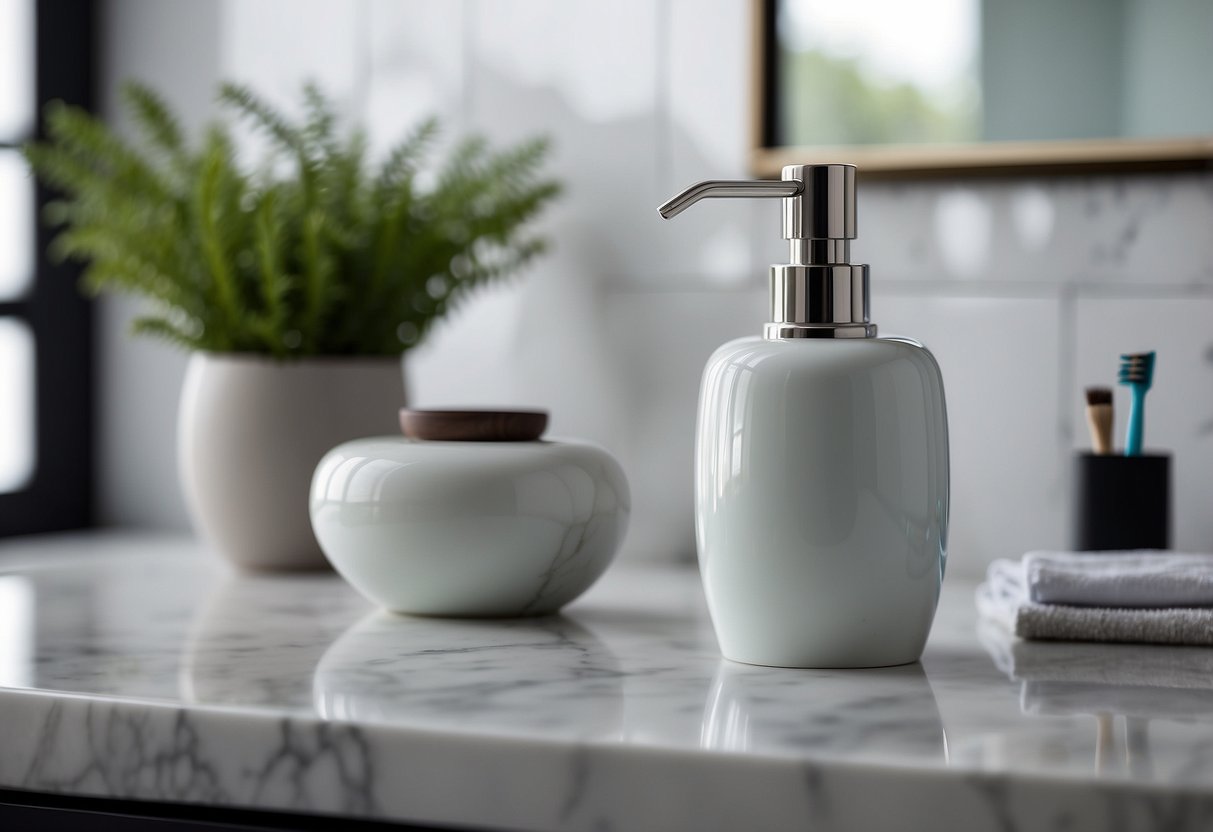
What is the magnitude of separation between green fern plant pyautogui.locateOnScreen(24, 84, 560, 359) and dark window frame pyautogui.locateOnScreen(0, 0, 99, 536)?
0.21 meters

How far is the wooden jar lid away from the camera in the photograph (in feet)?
2.70

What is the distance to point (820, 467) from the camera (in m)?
0.66

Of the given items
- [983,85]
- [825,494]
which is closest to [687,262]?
[983,85]

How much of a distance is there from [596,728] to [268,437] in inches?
20.2

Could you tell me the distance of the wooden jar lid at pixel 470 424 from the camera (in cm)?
82

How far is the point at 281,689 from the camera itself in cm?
63

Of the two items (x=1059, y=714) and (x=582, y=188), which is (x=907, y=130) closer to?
(x=582, y=188)

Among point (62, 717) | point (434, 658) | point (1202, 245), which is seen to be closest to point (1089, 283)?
point (1202, 245)

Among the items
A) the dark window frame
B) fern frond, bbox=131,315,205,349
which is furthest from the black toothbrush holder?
the dark window frame

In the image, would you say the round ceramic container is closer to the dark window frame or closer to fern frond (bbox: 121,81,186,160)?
fern frond (bbox: 121,81,186,160)

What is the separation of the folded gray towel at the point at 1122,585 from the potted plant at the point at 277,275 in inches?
19.6

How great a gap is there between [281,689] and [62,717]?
96 mm

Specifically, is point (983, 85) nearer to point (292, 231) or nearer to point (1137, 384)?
point (1137, 384)

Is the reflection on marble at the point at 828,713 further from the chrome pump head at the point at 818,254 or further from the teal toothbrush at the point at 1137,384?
the teal toothbrush at the point at 1137,384
